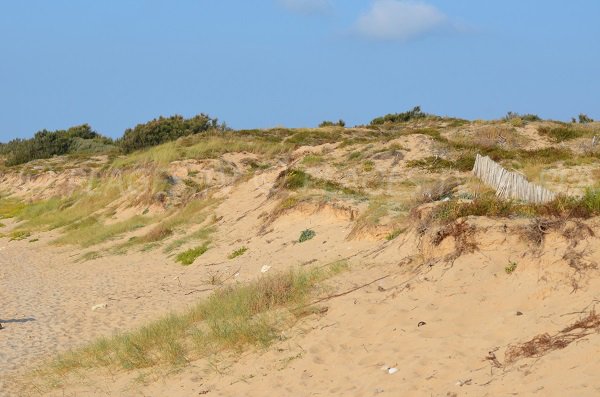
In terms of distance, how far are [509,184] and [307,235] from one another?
A: 16.7ft

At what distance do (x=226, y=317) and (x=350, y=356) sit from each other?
9.45ft

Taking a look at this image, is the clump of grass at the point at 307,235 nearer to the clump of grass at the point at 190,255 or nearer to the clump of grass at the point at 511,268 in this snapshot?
the clump of grass at the point at 190,255

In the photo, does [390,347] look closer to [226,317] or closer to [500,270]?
[500,270]

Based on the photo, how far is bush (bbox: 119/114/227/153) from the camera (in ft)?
170

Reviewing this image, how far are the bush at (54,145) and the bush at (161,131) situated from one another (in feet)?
28.7

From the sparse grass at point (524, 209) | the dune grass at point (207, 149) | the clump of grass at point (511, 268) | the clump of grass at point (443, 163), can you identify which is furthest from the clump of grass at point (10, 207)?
the clump of grass at point (511, 268)

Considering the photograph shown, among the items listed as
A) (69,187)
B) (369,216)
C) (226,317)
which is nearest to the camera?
(226,317)

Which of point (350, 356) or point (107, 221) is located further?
point (107, 221)

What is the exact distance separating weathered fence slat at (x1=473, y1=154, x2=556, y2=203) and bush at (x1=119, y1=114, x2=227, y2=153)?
31587 mm

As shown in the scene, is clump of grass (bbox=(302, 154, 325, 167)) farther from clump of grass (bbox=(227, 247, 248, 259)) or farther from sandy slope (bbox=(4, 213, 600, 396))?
sandy slope (bbox=(4, 213, 600, 396))

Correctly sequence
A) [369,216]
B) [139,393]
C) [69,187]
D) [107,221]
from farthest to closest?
1. [69,187]
2. [107,221]
3. [369,216]
4. [139,393]

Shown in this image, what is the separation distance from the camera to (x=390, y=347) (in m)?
7.93

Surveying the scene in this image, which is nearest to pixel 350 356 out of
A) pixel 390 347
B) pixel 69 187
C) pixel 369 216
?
pixel 390 347

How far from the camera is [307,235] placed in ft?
56.1
